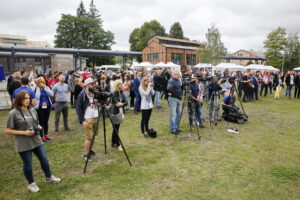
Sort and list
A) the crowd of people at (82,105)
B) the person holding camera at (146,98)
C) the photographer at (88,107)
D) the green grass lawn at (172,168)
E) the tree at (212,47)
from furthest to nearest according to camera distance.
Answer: the tree at (212,47) < the person holding camera at (146,98) < the photographer at (88,107) < the green grass lawn at (172,168) < the crowd of people at (82,105)

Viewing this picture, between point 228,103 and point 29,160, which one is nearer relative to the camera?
point 29,160

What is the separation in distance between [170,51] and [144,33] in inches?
768

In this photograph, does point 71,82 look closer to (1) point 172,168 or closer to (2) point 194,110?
(2) point 194,110

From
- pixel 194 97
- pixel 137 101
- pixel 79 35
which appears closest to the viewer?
pixel 194 97

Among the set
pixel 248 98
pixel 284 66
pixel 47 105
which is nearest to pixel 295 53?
pixel 284 66

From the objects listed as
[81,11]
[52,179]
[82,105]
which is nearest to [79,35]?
[81,11]

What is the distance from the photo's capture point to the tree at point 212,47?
40.8 m

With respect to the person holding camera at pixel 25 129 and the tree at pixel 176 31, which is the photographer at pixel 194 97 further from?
the tree at pixel 176 31

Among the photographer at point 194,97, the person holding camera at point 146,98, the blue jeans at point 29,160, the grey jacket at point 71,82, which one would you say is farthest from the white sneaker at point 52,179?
the grey jacket at point 71,82

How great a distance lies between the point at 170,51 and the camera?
51.8 meters

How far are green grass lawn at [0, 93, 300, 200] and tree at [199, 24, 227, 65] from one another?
3689 cm

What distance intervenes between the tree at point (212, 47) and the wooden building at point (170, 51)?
886 cm

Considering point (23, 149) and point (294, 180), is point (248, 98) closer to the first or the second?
point (294, 180)

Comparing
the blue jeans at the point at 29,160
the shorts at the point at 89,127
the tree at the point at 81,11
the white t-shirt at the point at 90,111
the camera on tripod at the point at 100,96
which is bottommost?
the blue jeans at the point at 29,160
